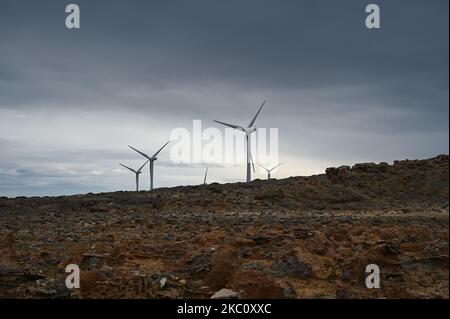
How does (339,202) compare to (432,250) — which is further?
(339,202)

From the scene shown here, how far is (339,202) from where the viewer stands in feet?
109

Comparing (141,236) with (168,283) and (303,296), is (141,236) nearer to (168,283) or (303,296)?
(168,283)

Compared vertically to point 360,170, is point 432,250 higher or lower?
lower

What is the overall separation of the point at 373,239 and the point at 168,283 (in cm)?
683

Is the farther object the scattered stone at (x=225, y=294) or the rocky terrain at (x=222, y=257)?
the rocky terrain at (x=222, y=257)

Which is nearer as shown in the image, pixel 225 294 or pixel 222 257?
pixel 225 294

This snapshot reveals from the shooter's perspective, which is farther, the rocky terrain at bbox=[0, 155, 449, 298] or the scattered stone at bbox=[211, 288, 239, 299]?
the rocky terrain at bbox=[0, 155, 449, 298]

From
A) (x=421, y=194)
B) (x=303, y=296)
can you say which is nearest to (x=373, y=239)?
(x=303, y=296)

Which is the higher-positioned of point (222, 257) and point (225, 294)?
point (222, 257)

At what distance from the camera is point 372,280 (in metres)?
11.5
